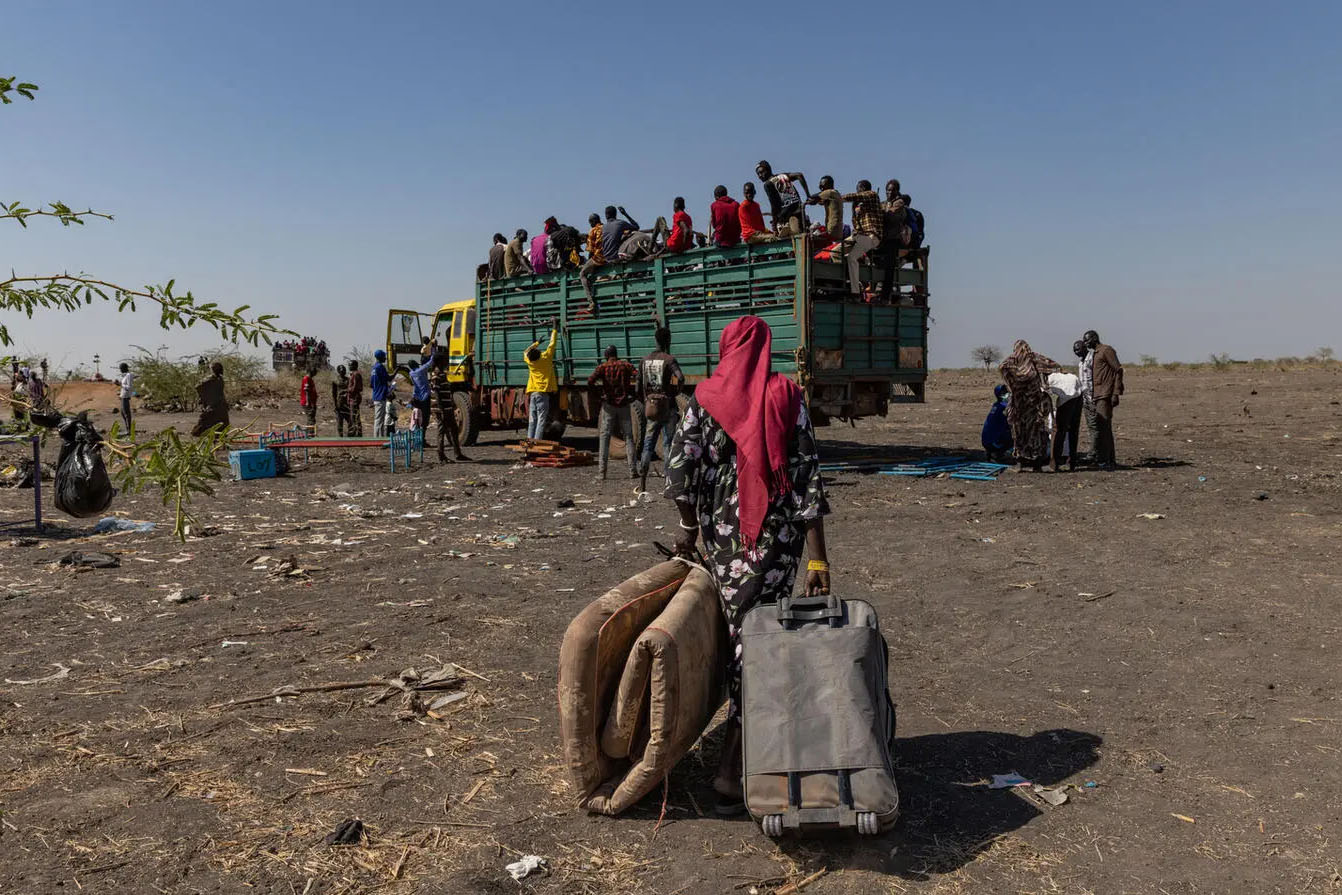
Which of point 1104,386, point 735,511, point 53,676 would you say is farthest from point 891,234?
point 53,676

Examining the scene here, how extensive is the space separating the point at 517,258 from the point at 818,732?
13035 mm

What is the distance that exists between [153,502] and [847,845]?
390 inches

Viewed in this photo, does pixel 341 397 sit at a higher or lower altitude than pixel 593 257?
lower

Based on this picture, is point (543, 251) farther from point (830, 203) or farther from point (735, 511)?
point (735, 511)

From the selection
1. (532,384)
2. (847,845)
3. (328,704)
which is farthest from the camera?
(532,384)

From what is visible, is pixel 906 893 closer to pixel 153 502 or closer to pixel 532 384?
pixel 153 502

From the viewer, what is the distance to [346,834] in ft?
10.3

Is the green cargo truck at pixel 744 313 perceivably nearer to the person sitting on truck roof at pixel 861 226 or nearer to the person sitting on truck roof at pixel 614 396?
the person sitting on truck roof at pixel 861 226

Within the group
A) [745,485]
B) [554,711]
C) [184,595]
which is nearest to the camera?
[745,485]

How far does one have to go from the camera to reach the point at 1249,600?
19.3 feet

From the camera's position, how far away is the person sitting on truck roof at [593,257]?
13414 millimetres

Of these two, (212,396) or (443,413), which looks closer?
(212,396)

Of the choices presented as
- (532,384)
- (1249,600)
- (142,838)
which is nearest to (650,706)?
(142,838)

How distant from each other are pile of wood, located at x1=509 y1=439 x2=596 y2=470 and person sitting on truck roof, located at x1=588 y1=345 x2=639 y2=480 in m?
1.53
